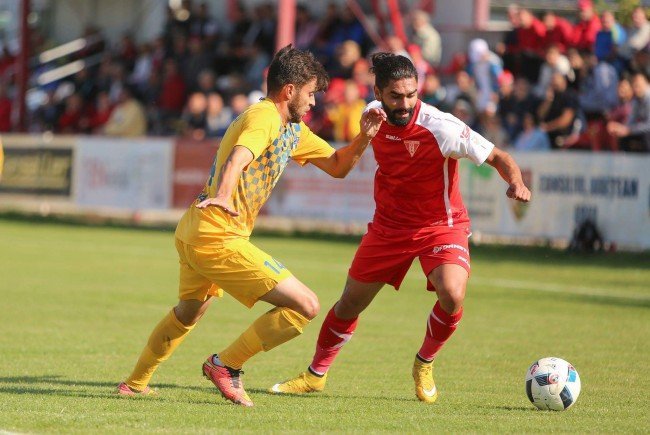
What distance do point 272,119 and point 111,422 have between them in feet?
6.34

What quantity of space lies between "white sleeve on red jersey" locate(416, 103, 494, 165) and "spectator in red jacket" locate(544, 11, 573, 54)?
47.0 feet

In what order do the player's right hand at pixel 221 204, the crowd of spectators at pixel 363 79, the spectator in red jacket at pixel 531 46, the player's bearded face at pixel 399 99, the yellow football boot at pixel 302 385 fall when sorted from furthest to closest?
the spectator in red jacket at pixel 531 46 < the crowd of spectators at pixel 363 79 < the yellow football boot at pixel 302 385 < the player's bearded face at pixel 399 99 < the player's right hand at pixel 221 204

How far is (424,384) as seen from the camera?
26.4 ft

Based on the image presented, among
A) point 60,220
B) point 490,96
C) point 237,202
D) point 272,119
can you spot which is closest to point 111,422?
point 237,202

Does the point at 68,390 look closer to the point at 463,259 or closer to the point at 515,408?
the point at 463,259

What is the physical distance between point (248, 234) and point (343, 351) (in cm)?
296

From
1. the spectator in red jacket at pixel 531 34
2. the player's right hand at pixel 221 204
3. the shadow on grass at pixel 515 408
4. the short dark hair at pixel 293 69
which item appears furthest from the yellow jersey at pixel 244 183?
the spectator in red jacket at pixel 531 34

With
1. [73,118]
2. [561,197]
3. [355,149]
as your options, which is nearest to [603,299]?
[561,197]

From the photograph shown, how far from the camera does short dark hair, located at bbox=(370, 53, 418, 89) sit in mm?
7957

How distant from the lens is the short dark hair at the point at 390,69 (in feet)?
26.1

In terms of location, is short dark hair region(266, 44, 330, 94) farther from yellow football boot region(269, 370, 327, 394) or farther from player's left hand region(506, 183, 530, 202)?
yellow football boot region(269, 370, 327, 394)

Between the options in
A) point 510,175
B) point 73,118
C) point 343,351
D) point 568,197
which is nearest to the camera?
point 510,175

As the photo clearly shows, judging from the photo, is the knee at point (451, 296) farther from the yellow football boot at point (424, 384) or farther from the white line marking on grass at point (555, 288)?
the white line marking on grass at point (555, 288)

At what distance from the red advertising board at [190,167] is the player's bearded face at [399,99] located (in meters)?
15.3
